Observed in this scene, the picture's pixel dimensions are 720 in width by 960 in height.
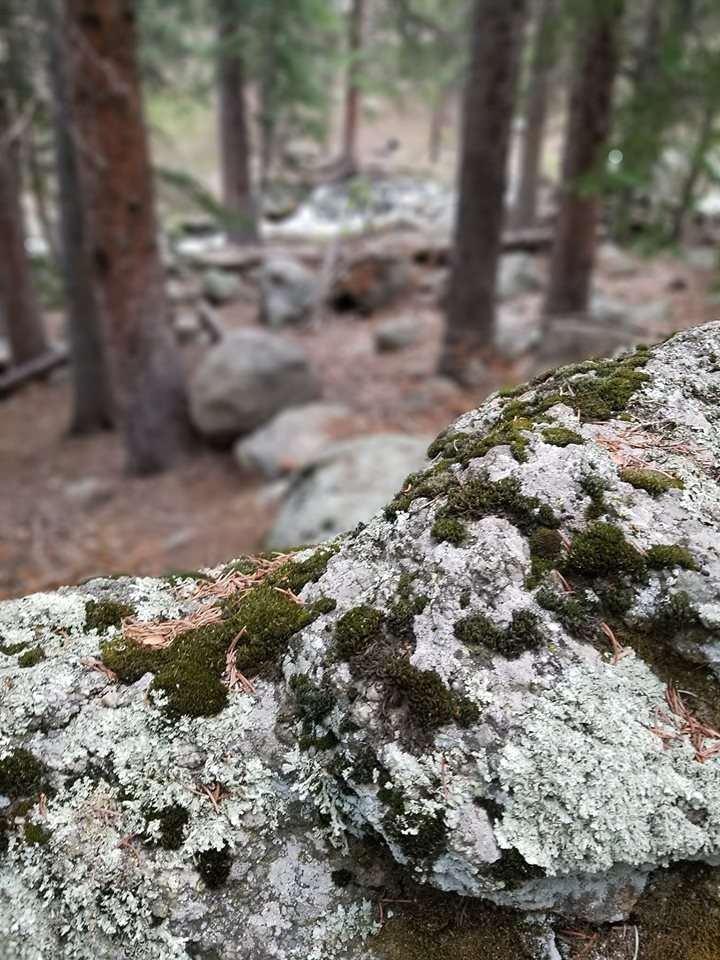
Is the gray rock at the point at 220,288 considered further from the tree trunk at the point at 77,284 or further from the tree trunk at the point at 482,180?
the tree trunk at the point at 482,180

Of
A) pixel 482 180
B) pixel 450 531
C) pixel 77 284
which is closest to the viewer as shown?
pixel 450 531

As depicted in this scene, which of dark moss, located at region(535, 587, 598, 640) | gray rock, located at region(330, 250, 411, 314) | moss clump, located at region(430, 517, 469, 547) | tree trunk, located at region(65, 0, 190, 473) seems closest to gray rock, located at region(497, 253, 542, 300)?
gray rock, located at region(330, 250, 411, 314)

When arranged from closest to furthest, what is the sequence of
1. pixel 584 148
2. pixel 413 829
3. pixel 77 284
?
pixel 413 829
pixel 584 148
pixel 77 284

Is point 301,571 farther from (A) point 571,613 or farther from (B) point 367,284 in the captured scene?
(B) point 367,284

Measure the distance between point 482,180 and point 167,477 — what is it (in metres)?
5.52

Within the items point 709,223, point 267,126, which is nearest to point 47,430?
point 267,126

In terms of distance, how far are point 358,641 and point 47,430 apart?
38.0 feet

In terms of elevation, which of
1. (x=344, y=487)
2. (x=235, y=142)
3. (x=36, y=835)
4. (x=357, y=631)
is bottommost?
(x=344, y=487)

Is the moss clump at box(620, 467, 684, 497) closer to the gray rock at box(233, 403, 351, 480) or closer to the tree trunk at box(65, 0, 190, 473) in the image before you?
the gray rock at box(233, 403, 351, 480)

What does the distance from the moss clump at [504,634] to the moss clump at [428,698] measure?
0.11m

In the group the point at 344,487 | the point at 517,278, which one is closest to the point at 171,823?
the point at 344,487

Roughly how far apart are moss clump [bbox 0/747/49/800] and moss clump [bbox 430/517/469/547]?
978 mm

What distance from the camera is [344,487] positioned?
638cm

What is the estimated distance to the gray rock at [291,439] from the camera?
26.8ft
